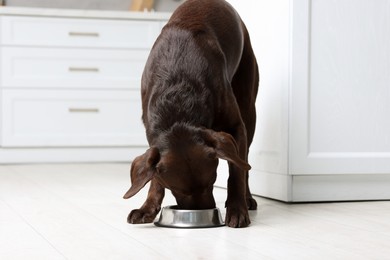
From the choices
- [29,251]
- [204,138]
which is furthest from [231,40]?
[29,251]

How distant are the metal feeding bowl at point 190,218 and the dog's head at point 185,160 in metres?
0.11

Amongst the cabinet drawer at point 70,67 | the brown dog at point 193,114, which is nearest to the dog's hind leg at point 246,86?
the brown dog at point 193,114

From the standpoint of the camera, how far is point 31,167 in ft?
16.6

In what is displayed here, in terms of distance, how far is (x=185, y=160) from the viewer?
2.18 meters

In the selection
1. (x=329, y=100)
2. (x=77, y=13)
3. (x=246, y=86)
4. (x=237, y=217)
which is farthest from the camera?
(x=77, y=13)

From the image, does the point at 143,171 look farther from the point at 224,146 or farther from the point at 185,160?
the point at 224,146

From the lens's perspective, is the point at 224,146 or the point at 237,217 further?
the point at 237,217

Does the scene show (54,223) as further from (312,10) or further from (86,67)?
(86,67)

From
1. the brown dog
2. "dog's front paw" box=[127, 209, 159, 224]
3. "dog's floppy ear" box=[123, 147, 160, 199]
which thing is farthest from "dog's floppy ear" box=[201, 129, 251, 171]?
"dog's front paw" box=[127, 209, 159, 224]

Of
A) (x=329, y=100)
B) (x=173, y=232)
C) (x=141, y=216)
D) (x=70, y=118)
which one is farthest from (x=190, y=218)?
(x=70, y=118)

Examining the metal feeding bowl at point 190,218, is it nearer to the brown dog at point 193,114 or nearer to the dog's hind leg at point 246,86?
the brown dog at point 193,114

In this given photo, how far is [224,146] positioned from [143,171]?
0.81ft

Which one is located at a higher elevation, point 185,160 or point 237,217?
point 185,160

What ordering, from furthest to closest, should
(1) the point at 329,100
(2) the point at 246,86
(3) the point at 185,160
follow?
(1) the point at 329,100 → (2) the point at 246,86 → (3) the point at 185,160
